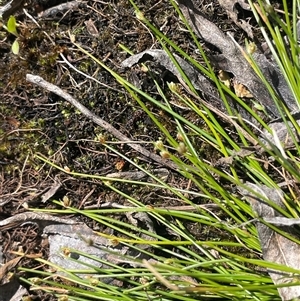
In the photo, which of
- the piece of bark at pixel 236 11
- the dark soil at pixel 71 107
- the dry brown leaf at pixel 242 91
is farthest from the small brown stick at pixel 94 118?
the piece of bark at pixel 236 11

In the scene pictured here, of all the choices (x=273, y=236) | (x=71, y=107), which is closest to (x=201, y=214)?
(x=273, y=236)

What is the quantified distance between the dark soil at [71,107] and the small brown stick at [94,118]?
0.10 ft

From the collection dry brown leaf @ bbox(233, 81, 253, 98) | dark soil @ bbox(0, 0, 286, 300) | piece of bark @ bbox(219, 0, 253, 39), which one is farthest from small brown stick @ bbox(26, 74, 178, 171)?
piece of bark @ bbox(219, 0, 253, 39)

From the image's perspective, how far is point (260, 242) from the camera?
124cm

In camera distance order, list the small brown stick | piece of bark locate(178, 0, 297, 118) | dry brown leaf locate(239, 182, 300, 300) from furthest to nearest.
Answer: the small brown stick → piece of bark locate(178, 0, 297, 118) → dry brown leaf locate(239, 182, 300, 300)

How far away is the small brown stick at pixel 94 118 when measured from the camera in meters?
1.51

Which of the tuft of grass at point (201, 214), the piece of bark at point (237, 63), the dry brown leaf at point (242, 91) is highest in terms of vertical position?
the piece of bark at point (237, 63)

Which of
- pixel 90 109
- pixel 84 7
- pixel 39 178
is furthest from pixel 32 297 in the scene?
pixel 84 7

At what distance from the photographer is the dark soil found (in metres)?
1.55

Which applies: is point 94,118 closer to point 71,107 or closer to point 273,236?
point 71,107

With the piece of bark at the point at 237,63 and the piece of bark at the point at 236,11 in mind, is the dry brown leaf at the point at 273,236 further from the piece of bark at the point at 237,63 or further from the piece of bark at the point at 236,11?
the piece of bark at the point at 236,11

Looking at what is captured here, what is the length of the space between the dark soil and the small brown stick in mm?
32

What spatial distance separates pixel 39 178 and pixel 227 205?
663 mm

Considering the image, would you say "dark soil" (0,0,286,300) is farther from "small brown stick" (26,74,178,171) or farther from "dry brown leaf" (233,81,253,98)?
"dry brown leaf" (233,81,253,98)
